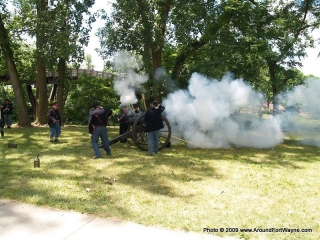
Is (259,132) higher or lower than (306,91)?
lower

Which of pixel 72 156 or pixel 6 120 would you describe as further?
pixel 6 120

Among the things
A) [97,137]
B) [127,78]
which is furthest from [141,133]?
[127,78]

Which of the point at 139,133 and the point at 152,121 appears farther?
the point at 139,133

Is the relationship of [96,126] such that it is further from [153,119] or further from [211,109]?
[211,109]

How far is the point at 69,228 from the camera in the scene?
13.5 ft

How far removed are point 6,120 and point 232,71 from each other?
11197 millimetres

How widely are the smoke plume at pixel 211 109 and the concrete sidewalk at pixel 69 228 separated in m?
6.94

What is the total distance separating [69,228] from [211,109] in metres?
7.36

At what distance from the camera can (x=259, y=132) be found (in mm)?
12695

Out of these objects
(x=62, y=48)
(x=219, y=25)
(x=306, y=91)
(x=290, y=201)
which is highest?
(x=219, y=25)

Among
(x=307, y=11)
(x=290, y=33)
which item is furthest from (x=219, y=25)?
(x=307, y=11)

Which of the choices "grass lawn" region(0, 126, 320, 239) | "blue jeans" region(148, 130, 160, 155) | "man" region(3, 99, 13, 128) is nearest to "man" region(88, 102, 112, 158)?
"grass lawn" region(0, 126, 320, 239)

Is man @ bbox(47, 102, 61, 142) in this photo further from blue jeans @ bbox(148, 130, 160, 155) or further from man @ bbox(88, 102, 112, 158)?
blue jeans @ bbox(148, 130, 160, 155)

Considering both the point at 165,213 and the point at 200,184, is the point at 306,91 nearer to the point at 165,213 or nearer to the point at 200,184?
the point at 200,184
